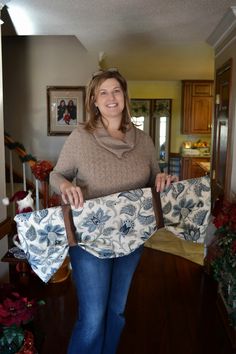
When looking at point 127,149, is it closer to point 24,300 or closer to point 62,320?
point 24,300

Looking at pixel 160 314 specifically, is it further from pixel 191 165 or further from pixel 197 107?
pixel 197 107

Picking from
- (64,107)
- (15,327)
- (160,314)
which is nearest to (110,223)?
(15,327)

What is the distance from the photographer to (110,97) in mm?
1378

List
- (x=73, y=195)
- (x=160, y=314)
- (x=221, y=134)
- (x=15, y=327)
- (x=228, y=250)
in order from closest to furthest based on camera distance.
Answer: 1. (x=73, y=195)
2. (x=15, y=327)
3. (x=228, y=250)
4. (x=160, y=314)
5. (x=221, y=134)

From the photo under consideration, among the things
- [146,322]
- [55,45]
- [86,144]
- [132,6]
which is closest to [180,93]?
[55,45]

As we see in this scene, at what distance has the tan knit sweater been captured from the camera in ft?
4.38

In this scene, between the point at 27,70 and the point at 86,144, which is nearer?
the point at 86,144

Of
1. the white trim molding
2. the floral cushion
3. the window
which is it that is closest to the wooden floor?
the floral cushion

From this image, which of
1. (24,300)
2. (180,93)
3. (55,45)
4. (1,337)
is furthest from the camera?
(180,93)

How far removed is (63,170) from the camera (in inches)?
54.1

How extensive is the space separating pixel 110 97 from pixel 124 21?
4.43ft

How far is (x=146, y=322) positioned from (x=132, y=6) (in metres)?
2.01

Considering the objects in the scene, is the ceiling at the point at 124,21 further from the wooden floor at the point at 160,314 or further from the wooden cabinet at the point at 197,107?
the wooden cabinet at the point at 197,107

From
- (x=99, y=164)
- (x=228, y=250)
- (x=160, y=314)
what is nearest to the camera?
(x=99, y=164)
